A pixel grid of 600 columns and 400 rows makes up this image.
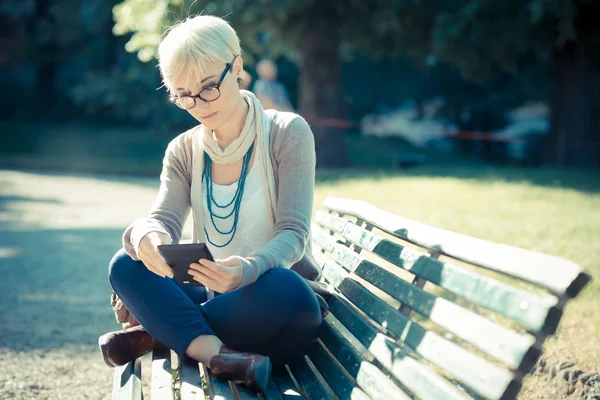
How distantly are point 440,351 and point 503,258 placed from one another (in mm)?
337

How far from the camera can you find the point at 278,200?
3324 millimetres

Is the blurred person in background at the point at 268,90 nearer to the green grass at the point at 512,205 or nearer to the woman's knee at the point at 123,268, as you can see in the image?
the green grass at the point at 512,205

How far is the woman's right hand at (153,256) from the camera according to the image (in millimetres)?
3012

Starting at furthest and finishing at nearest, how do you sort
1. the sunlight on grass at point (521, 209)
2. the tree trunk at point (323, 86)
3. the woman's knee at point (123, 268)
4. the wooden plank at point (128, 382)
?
the tree trunk at point (323, 86) < the sunlight on grass at point (521, 209) < the woman's knee at point (123, 268) < the wooden plank at point (128, 382)

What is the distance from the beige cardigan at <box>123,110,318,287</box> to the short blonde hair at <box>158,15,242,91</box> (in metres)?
0.42

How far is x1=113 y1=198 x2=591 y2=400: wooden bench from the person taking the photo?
174cm

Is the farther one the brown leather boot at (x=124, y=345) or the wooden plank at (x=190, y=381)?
the brown leather boot at (x=124, y=345)

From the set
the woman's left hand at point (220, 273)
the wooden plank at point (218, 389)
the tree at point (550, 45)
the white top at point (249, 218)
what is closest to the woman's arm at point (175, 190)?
the white top at point (249, 218)

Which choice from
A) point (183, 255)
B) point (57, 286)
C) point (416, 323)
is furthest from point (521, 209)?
point (416, 323)

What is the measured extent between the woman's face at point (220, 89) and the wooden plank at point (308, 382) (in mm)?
1018

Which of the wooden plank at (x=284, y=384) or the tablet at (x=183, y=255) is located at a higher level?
the tablet at (x=183, y=255)

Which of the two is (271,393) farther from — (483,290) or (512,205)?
(512,205)

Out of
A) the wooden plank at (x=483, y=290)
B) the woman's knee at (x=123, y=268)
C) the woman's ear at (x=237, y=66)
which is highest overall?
the woman's ear at (x=237, y=66)

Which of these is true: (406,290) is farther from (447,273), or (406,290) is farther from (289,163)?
(289,163)
